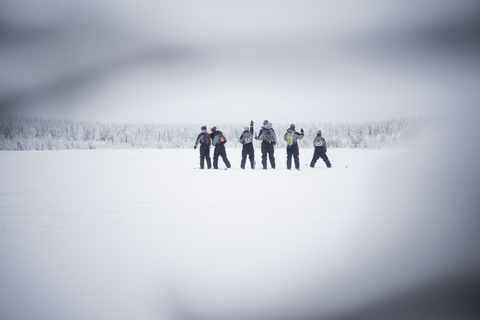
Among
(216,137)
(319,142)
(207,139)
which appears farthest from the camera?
(319,142)

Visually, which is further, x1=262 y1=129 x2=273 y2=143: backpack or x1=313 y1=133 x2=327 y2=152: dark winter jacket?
x1=313 y1=133 x2=327 y2=152: dark winter jacket

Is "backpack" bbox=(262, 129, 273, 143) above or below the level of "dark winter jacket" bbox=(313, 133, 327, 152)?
above

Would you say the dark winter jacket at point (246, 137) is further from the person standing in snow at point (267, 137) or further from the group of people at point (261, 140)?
the person standing in snow at point (267, 137)

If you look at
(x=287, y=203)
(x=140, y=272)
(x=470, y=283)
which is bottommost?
(x=287, y=203)

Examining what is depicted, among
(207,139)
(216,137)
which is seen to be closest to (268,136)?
(216,137)

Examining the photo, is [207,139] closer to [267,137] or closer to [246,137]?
[246,137]

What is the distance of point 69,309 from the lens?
1.53 ft

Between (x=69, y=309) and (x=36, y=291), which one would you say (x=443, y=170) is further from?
(x=36, y=291)

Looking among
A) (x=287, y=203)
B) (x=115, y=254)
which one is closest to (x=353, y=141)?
(x=287, y=203)

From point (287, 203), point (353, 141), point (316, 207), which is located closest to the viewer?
point (316, 207)

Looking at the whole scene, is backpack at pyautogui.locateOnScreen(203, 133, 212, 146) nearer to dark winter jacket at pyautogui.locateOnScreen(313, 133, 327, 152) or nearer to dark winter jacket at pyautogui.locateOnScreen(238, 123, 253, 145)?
dark winter jacket at pyautogui.locateOnScreen(238, 123, 253, 145)

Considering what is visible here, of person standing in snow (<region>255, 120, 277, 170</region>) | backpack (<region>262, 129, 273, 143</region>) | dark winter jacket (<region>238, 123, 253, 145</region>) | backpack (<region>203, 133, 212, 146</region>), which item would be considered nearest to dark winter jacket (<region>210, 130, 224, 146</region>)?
backpack (<region>203, 133, 212, 146</region>)

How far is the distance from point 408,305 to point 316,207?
222cm

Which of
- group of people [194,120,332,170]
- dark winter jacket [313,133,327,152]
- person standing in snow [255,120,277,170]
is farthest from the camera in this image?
dark winter jacket [313,133,327,152]
